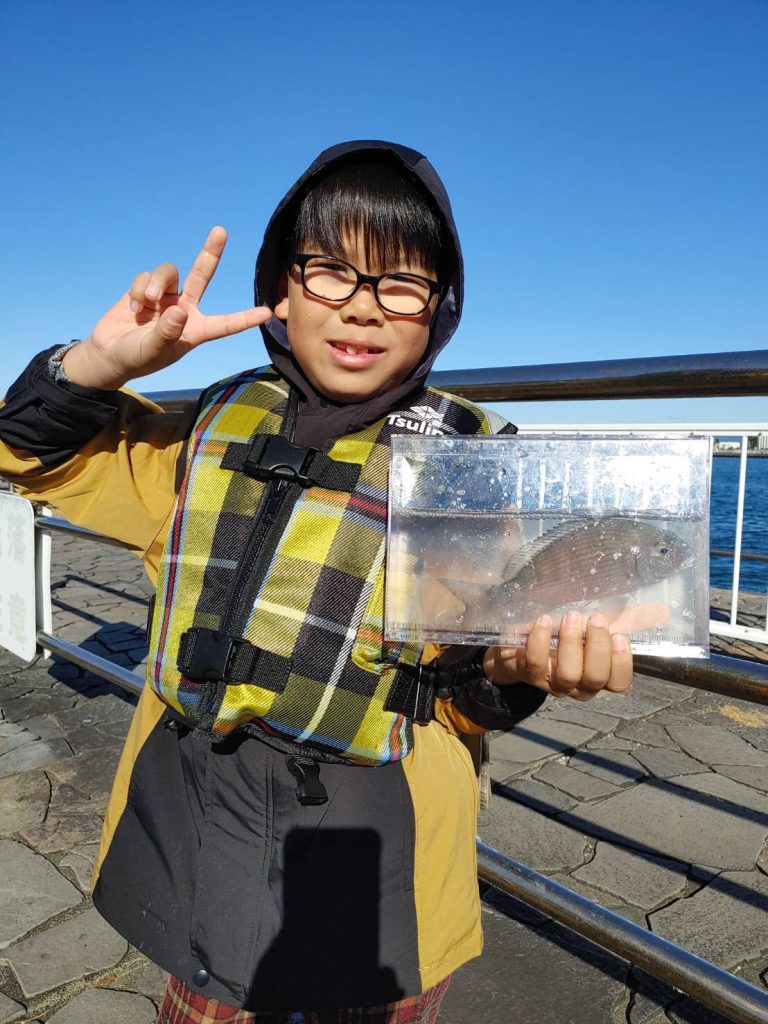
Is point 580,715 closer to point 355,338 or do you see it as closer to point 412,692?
point 412,692

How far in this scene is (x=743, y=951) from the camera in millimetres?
2174

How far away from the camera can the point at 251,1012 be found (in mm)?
1315

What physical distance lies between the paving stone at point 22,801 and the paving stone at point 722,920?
6.94 ft

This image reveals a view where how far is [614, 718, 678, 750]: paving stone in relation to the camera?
3.80 meters

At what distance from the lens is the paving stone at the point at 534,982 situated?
6.11ft

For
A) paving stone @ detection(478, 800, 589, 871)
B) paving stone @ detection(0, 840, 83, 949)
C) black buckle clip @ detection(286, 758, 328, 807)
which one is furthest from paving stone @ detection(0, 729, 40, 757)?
black buckle clip @ detection(286, 758, 328, 807)

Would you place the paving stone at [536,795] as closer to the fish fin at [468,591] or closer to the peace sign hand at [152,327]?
the fish fin at [468,591]

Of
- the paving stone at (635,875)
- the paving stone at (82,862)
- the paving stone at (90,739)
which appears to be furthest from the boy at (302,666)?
the paving stone at (90,739)

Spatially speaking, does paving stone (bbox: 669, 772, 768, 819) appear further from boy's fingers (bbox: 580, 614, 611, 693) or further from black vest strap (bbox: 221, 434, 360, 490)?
black vest strap (bbox: 221, 434, 360, 490)

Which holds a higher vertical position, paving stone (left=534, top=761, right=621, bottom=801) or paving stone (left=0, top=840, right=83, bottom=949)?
paving stone (left=0, top=840, right=83, bottom=949)

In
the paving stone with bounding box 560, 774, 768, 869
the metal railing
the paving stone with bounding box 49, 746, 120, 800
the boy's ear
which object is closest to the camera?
the metal railing

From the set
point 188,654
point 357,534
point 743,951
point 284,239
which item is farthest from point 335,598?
point 743,951

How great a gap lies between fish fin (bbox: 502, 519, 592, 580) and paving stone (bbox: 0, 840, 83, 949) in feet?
6.20

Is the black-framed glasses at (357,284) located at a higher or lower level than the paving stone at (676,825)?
higher
